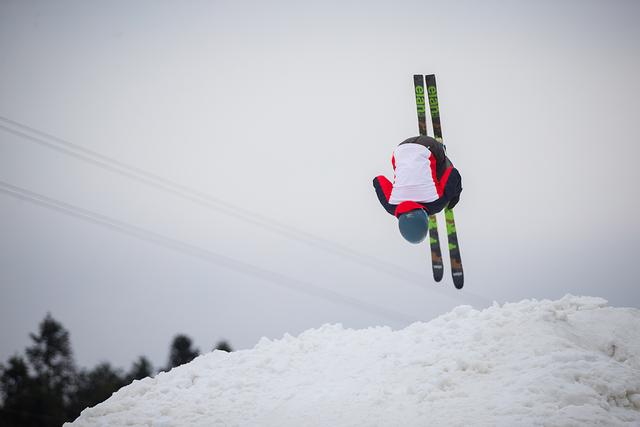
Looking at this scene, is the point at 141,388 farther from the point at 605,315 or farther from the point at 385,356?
the point at 605,315

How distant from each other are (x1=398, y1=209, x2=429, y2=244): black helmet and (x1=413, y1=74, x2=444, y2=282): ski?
5.76 feet

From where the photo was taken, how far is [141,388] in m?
10.6

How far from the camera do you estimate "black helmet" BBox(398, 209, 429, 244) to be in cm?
764

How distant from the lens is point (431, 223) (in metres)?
9.69

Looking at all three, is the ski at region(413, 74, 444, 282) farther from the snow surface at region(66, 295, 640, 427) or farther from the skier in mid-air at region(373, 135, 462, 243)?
the skier in mid-air at region(373, 135, 462, 243)

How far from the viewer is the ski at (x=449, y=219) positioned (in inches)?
376

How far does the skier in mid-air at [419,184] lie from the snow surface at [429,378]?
242cm

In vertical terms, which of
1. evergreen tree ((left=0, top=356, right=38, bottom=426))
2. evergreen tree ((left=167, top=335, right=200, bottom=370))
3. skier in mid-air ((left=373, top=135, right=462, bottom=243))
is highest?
evergreen tree ((left=167, top=335, right=200, bottom=370))

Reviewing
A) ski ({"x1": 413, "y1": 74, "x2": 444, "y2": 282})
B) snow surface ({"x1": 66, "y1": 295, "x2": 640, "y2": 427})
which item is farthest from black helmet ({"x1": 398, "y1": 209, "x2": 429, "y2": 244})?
snow surface ({"x1": 66, "y1": 295, "x2": 640, "y2": 427})

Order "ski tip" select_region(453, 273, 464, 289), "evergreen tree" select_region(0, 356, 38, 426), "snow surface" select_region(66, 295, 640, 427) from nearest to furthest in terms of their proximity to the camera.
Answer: "snow surface" select_region(66, 295, 640, 427) → "ski tip" select_region(453, 273, 464, 289) → "evergreen tree" select_region(0, 356, 38, 426)

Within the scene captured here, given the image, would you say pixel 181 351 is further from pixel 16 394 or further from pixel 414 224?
pixel 414 224

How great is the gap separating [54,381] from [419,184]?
40071 millimetres

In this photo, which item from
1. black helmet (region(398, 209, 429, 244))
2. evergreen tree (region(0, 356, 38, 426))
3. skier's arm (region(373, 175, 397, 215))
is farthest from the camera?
evergreen tree (region(0, 356, 38, 426))

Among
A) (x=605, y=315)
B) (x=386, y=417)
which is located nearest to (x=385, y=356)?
(x=386, y=417)
